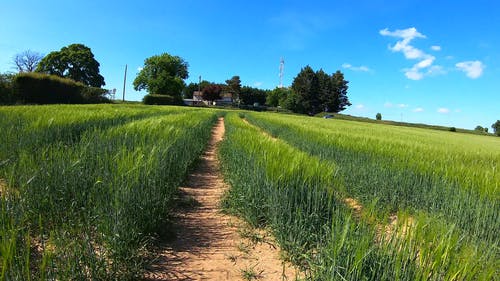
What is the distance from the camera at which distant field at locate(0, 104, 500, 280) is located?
1.91 metres

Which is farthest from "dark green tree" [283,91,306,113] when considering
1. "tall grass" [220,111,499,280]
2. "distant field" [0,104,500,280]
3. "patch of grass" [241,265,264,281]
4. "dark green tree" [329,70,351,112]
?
"patch of grass" [241,265,264,281]

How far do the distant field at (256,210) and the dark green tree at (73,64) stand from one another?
63.4 m

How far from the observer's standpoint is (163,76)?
2894 inches

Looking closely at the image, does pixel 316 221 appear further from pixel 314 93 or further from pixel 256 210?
pixel 314 93

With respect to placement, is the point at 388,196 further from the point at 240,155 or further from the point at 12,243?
the point at 12,243

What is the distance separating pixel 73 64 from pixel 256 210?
67.8m

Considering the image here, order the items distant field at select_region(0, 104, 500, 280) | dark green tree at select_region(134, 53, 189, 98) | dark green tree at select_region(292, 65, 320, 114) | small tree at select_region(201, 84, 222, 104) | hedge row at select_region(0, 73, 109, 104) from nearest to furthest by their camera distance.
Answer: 1. distant field at select_region(0, 104, 500, 280)
2. hedge row at select_region(0, 73, 109, 104)
3. dark green tree at select_region(134, 53, 189, 98)
4. dark green tree at select_region(292, 65, 320, 114)
5. small tree at select_region(201, 84, 222, 104)

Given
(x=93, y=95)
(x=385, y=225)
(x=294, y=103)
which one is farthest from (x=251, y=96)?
(x=385, y=225)

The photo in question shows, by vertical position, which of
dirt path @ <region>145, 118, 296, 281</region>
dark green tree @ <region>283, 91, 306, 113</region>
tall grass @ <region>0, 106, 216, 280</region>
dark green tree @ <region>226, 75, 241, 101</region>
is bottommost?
dirt path @ <region>145, 118, 296, 281</region>

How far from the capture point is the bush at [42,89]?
75.0ft

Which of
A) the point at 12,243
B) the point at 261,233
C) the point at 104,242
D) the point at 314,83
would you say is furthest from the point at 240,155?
the point at 314,83

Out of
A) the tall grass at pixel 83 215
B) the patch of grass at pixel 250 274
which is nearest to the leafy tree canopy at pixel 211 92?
the tall grass at pixel 83 215

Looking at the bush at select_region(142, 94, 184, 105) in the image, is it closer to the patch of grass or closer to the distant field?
the distant field

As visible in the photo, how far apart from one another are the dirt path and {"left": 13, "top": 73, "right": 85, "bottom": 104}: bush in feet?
77.2
